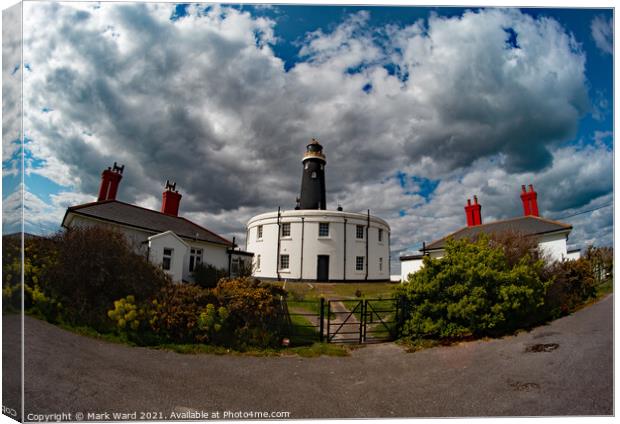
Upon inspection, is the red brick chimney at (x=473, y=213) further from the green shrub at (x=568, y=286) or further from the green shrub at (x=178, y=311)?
the green shrub at (x=178, y=311)

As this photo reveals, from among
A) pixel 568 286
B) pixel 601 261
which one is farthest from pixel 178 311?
pixel 568 286

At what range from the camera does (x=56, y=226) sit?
12.9 feet

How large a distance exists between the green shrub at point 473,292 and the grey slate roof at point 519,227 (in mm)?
206

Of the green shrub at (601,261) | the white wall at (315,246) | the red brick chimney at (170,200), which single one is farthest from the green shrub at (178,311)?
the green shrub at (601,261)

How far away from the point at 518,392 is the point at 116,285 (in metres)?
5.91

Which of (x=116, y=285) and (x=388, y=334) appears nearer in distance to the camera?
(x=116, y=285)

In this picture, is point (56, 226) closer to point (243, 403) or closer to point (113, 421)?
point (113, 421)

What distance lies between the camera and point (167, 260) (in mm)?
4605

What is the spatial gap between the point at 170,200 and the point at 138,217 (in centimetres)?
50

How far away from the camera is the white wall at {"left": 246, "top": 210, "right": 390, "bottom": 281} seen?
23.0 ft

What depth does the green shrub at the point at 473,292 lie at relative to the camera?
5.65m

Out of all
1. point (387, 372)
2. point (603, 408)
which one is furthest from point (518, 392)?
point (387, 372)

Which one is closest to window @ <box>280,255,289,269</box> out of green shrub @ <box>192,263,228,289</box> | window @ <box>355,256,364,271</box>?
window @ <box>355,256,364,271</box>

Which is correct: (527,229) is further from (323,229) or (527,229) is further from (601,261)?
(323,229)
